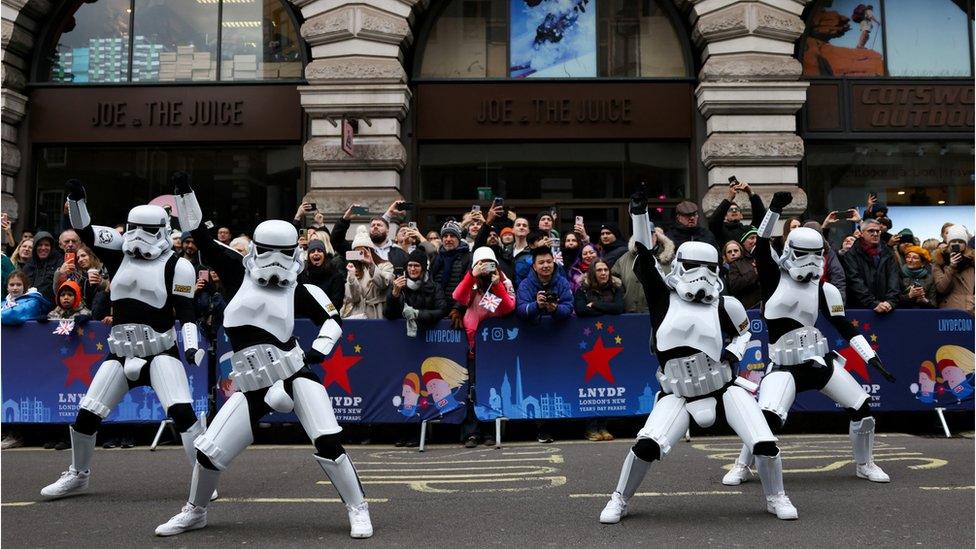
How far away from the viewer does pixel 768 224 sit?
720cm

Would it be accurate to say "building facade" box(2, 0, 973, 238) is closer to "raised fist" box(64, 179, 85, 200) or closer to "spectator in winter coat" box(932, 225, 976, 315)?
"spectator in winter coat" box(932, 225, 976, 315)

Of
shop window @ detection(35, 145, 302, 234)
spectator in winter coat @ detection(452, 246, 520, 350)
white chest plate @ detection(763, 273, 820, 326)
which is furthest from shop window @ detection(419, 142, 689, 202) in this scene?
white chest plate @ detection(763, 273, 820, 326)

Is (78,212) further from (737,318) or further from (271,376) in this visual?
(737,318)

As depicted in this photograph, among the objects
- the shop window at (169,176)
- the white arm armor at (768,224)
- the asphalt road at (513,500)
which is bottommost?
the asphalt road at (513,500)

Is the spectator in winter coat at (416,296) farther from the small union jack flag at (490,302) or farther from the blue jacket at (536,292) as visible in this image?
the blue jacket at (536,292)

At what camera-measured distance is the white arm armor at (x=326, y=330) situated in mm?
6309

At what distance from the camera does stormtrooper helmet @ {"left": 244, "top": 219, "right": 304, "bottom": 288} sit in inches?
250

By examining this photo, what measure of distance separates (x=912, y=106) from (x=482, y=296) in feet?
30.3

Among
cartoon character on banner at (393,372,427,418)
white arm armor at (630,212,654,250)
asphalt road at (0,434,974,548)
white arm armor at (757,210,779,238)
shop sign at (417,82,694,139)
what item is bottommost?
asphalt road at (0,434,974,548)

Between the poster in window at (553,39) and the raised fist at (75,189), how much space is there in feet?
31.2

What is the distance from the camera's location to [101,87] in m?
16.0

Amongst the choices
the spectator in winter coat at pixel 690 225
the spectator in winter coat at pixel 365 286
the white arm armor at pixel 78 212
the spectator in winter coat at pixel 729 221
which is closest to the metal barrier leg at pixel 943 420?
the spectator in winter coat at pixel 729 221

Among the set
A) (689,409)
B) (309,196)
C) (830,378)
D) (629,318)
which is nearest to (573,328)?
(629,318)

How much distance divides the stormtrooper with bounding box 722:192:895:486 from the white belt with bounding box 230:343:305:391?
11.6ft
